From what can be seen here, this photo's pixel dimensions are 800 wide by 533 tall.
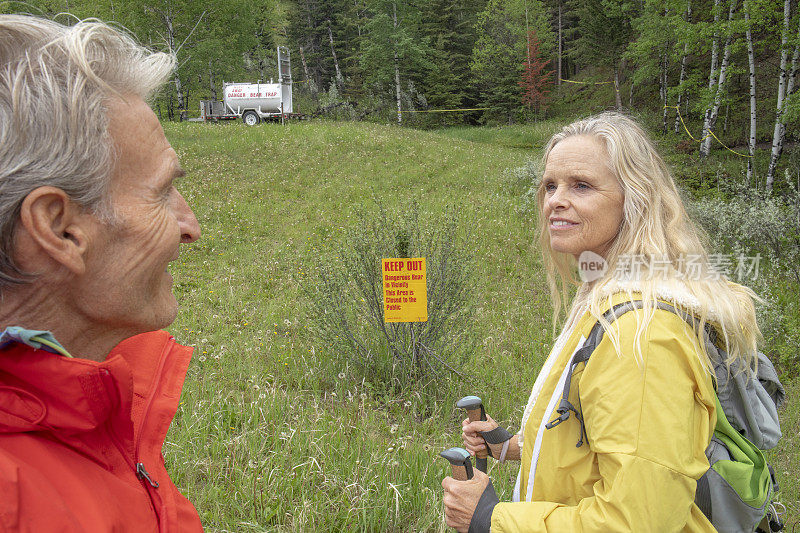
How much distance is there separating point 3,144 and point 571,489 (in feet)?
5.47

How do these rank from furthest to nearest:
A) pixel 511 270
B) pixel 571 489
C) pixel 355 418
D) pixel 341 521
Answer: pixel 511 270
pixel 355 418
pixel 341 521
pixel 571 489

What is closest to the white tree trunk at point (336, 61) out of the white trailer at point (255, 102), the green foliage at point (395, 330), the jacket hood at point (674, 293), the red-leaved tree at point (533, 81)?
the white trailer at point (255, 102)

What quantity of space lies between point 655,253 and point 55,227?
1.66 meters

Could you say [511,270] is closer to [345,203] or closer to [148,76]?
[345,203]

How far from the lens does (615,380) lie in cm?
142

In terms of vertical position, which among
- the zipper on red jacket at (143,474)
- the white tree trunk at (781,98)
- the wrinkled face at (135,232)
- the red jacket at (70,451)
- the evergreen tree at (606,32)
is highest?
the evergreen tree at (606,32)

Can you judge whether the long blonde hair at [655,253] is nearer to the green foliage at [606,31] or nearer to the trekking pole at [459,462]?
the trekking pole at [459,462]

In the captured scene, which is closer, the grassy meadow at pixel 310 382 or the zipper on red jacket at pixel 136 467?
the zipper on red jacket at pixel 136 467

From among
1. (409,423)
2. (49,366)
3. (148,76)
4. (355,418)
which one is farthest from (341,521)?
(148,76)

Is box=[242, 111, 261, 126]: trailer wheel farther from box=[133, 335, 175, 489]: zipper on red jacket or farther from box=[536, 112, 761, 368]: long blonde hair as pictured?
box=[133, 335, 175, 489]: zipper on red jacket

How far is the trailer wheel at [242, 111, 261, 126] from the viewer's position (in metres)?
29.2

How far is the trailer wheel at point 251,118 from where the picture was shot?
2920 cm

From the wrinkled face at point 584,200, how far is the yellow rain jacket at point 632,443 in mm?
328

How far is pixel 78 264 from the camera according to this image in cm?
102
